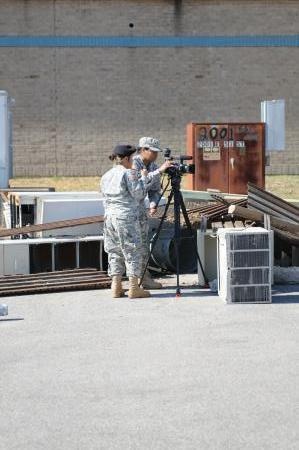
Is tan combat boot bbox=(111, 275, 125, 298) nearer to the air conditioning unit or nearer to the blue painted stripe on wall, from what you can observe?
the air conditioning unit

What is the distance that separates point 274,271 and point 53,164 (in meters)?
18.8

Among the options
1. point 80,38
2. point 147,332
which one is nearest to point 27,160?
point 80,38

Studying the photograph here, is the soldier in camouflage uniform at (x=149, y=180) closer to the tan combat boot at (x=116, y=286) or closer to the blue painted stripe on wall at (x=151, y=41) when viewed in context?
the tan combat boot at (x=116, y=286)

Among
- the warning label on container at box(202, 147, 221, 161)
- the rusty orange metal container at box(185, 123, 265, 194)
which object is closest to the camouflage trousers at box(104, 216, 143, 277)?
the rusty orange metal container at box(185, 123, 265, 194)

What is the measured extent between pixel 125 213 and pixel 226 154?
10.8 meters

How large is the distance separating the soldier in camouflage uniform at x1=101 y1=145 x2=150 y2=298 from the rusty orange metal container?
9.93m

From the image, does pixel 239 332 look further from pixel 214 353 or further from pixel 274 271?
pixel 274 271

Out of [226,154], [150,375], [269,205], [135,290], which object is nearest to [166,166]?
[135,290]

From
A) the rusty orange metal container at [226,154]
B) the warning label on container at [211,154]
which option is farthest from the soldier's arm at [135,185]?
the warning label on container at [211,154]

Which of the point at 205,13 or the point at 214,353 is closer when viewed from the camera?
the point at 214,353

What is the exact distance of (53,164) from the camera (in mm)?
29594

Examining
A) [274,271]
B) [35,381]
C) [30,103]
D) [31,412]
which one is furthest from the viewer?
[30,103]

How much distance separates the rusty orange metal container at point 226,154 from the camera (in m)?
20.8

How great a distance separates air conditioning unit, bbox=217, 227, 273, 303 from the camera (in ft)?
33.3
